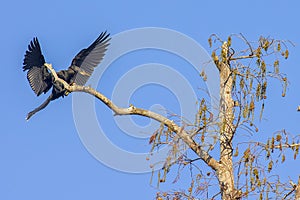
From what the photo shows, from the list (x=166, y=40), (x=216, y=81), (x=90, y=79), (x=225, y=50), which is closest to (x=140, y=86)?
(x=166, y=40)

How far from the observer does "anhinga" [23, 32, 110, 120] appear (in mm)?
10174

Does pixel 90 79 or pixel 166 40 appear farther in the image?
pixel 90 79

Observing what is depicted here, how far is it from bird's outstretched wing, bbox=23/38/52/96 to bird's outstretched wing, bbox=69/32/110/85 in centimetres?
43

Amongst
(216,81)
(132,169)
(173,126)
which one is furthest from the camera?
(132,169)

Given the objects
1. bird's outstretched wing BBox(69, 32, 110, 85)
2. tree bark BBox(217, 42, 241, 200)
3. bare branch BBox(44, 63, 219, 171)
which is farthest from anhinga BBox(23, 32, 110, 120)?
tree bark BBox(217, 42, 241, 200)

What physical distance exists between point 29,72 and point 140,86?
7.97 ft

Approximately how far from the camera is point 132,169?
7.63m

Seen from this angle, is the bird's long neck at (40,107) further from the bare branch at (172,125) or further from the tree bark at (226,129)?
Answer: the tree bark at (226,129)

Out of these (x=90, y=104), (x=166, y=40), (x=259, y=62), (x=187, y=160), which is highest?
(x=166, y=40)

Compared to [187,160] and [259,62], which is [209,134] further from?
[259,62]

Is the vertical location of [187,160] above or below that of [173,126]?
below

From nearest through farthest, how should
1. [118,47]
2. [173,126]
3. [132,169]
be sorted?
[173,126], [132,169], [118,47]

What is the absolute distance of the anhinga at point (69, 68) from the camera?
10.2 m

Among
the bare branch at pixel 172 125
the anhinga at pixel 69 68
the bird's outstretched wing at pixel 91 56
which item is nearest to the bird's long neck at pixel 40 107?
the anhinga at pixel 69 68
